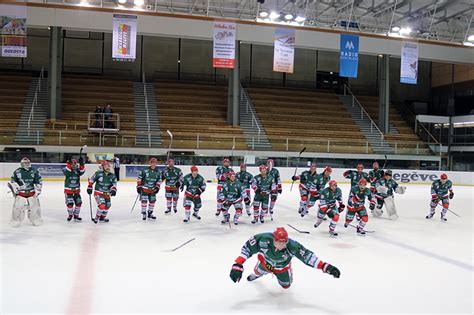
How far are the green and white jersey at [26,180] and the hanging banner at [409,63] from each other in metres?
16.2

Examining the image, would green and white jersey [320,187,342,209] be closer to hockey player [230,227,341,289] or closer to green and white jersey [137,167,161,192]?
green and white jersey [137,167,161,192]

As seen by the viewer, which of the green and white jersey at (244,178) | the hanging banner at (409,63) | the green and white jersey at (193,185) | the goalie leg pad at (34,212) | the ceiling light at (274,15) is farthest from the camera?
the ceiling light at (274,15)

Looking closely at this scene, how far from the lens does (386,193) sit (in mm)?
11305

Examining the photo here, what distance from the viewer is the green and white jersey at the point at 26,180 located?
867cm

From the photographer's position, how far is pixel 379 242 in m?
8.30

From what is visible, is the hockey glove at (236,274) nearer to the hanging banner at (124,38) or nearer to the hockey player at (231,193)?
the hockey player at (231,193)

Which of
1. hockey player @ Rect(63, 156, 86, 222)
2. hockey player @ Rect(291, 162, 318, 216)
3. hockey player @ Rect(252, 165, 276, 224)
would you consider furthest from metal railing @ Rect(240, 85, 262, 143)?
hockey player @ Rect(63, 156, 86, 222)

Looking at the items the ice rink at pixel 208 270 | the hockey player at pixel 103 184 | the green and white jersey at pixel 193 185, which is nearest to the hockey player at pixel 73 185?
the ice rink at pixel 208 270

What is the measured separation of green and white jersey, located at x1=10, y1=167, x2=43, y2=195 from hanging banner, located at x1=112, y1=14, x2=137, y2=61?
8.99m

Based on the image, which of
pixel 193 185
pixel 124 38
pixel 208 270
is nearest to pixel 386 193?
pixel 193 185

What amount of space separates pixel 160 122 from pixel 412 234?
17.3 meters

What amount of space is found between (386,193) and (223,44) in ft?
31.8

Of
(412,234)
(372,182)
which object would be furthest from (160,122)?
(412,234)

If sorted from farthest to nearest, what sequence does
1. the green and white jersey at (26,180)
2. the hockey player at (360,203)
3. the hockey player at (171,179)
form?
the hockey player at (171,179), the hockey player at (360,203), the green and white jersey at (26,180)
